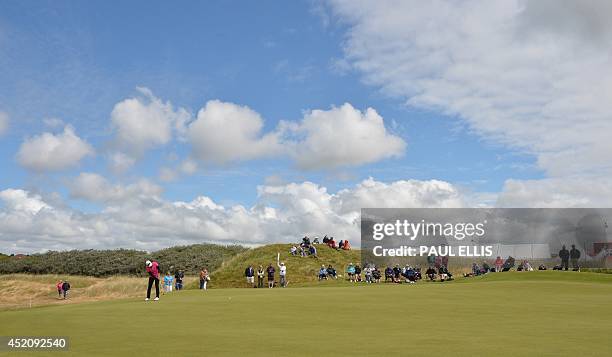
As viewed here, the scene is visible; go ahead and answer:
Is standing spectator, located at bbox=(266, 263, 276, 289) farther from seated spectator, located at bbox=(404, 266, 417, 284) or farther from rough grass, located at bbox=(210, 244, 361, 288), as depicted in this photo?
seated spectator, located at bbox=(404, 266, 417, 284)

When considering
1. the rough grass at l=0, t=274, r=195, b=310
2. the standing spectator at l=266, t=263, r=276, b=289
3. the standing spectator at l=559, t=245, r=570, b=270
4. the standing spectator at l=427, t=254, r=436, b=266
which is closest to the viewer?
the standing spectator at l=266, t=263, r=276, b=289

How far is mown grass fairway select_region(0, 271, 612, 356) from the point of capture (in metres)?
10.8

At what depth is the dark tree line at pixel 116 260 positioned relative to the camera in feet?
270

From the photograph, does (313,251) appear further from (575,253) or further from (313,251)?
(575,253)

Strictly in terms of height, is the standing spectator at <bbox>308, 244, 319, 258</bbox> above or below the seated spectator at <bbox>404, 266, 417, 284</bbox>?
above

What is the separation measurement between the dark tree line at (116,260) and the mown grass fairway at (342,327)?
187ft

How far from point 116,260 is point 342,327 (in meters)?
79.4

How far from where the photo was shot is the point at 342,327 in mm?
14258

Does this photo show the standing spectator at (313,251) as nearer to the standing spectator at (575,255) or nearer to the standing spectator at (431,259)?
the standing spectator at (431,259)

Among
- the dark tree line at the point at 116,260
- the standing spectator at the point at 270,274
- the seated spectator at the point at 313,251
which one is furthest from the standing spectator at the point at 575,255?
the dark tree line at the point at 116,260

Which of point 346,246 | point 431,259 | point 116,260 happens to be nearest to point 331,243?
point 346,246

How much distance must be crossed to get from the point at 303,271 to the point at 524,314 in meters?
34.1

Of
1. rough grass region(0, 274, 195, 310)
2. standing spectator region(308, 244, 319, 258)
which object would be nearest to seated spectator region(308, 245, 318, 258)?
standing spectator region(308, 244, 319, 258)

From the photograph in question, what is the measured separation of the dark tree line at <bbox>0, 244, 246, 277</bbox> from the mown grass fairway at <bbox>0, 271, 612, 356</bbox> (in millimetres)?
56863
